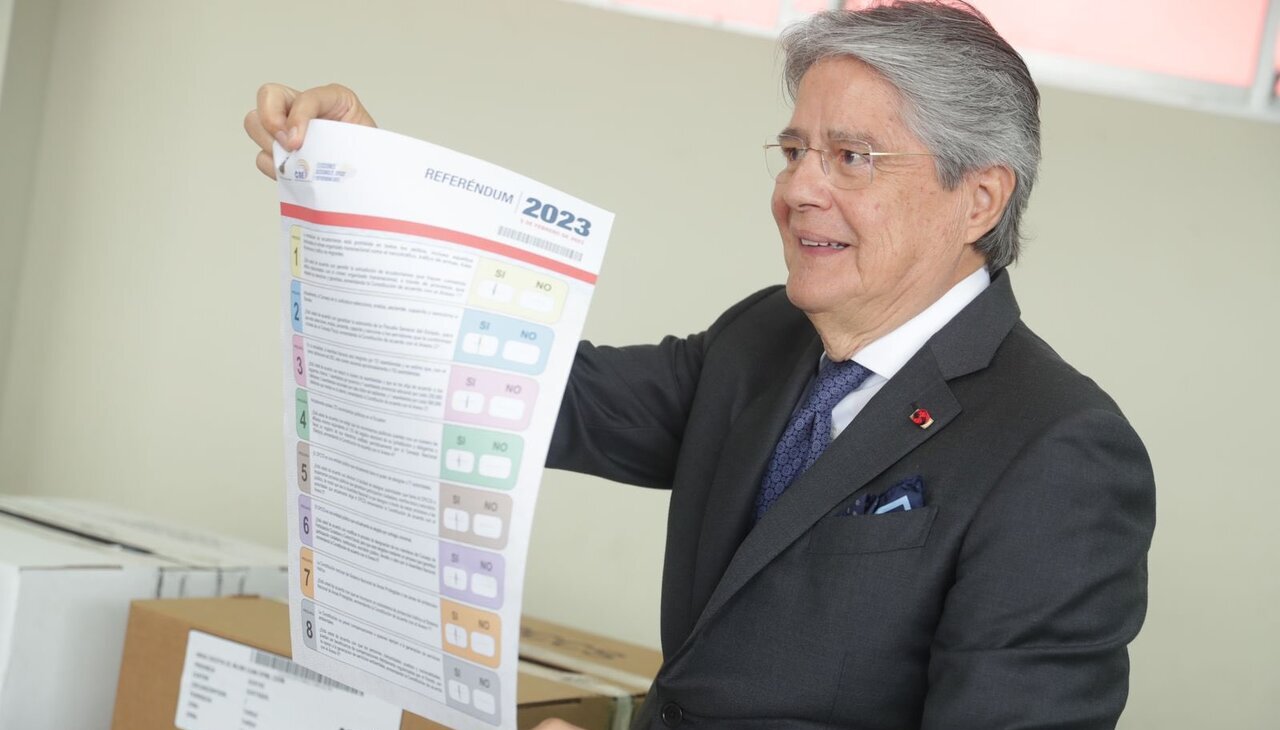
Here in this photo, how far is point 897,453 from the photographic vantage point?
1.29 meters

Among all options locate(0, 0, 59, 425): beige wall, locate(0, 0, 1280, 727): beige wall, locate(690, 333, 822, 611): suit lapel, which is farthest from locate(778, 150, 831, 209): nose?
locate(0, 0, 59, 425): beige wall

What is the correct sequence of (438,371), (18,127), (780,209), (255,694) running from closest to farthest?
(438,371) → (780,209) → (255,694) → (18,127)

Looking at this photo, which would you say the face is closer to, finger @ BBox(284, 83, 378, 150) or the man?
the man

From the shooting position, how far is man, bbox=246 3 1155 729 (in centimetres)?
117

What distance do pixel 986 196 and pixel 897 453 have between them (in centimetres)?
34

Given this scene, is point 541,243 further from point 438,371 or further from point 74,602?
point 74,602

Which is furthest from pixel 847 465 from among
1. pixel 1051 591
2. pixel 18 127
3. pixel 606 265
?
pixel 18 127

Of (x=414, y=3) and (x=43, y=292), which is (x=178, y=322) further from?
(x=414, y=3)

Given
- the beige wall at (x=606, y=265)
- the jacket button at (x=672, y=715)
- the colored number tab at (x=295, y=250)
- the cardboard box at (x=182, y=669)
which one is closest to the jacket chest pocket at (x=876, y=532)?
the jacket button at (x=672, y=715)

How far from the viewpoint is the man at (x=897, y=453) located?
117cm

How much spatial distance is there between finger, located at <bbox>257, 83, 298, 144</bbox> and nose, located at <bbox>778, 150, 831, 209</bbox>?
53 cm

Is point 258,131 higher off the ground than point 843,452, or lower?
higher

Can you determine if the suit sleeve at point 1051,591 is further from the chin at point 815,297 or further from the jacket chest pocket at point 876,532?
the chin at point 815,297

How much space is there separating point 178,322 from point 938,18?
8.13 feet
